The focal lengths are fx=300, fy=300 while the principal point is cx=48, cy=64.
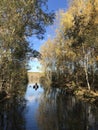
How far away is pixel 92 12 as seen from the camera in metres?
42.2

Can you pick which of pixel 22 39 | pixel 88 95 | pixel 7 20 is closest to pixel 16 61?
pixel 22 39

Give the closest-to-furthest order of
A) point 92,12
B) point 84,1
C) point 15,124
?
point 15,124, point 92,12, point 84,1

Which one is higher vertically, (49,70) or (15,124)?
(49,70)

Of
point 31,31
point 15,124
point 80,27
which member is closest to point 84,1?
point 80,27

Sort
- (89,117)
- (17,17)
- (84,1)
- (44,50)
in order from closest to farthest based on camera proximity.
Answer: (89,117) < (17,17) < (84,1) < (44,50)

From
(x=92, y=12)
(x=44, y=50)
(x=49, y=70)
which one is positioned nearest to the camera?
(x=92, y=12)

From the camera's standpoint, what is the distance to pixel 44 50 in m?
94.9

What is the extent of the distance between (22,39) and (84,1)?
1554cm

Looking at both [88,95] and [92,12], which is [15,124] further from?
[92,12]

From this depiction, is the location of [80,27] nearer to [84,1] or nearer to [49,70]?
[84,1]

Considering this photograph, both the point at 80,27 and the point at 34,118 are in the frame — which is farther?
the point at 80,27

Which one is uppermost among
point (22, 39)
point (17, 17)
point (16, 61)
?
point (17, 17)

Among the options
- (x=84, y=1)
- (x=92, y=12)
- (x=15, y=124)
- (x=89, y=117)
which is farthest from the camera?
(x=84, y=1)

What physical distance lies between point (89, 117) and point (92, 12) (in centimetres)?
2090
